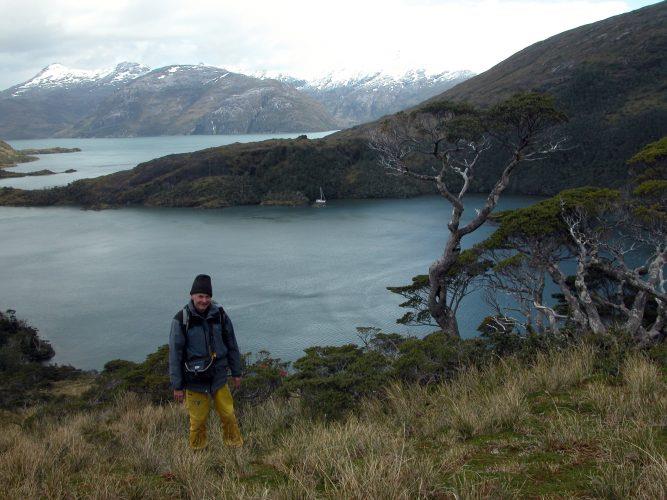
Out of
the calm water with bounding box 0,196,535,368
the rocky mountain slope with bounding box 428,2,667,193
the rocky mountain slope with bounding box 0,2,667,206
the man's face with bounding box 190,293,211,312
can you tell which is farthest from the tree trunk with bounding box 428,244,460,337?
the rocky mountain slope with bounding box 0,2,667,206

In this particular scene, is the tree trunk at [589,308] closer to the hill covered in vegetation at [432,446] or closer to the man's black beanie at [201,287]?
the hill covered in vegetation at [432,446]

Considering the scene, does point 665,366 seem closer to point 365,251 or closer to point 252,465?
point 252,465

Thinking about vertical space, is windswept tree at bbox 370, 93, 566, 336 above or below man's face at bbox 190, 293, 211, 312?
above

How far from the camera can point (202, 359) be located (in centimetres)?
567

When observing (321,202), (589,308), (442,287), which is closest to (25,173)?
(321,202)

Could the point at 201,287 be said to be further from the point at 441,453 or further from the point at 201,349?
the point at 441,453

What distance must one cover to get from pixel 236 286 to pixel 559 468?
3862cm

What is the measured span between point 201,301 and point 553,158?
288 ft

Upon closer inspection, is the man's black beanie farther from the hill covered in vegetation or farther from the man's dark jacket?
the hill covered in vegetation

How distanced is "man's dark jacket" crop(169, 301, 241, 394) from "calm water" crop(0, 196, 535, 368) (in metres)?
21.8

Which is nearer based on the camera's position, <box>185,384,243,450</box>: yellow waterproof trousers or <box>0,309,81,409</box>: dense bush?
<box>185,384,243,450</box>: yellow waterproof trousers

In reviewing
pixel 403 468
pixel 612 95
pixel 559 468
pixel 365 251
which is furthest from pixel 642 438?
pixel 612 95

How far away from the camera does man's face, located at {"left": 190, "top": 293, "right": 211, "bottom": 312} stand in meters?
5.54

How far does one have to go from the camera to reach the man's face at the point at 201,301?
5543 millimetres
